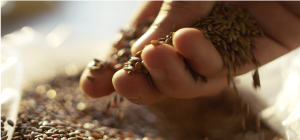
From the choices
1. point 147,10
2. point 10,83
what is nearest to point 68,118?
point 10,83

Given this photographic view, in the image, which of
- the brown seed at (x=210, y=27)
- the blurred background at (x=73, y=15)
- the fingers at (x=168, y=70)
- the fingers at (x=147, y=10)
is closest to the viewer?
the fingers at (x=168, y=70)

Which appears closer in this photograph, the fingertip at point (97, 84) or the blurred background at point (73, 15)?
the fingertip at point (97, 84)

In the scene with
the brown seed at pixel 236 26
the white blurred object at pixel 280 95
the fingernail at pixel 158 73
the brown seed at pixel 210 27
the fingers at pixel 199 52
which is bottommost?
the white blurred object at pixel 280 95

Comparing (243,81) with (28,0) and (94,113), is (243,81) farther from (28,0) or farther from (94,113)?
(28,0)

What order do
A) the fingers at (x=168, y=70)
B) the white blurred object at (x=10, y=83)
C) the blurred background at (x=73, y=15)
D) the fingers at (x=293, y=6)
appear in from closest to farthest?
the fingers at (x=168, y=70)
the white blurred object at (x=10, y=83)
the fingers at (x=293, y=6)
the blurred background at (x=73, y=15)

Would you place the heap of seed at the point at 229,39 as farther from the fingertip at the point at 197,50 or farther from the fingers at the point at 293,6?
the fingers at the point at 293,6

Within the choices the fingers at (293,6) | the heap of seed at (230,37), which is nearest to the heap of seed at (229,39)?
the heap of seed at (230,37)
